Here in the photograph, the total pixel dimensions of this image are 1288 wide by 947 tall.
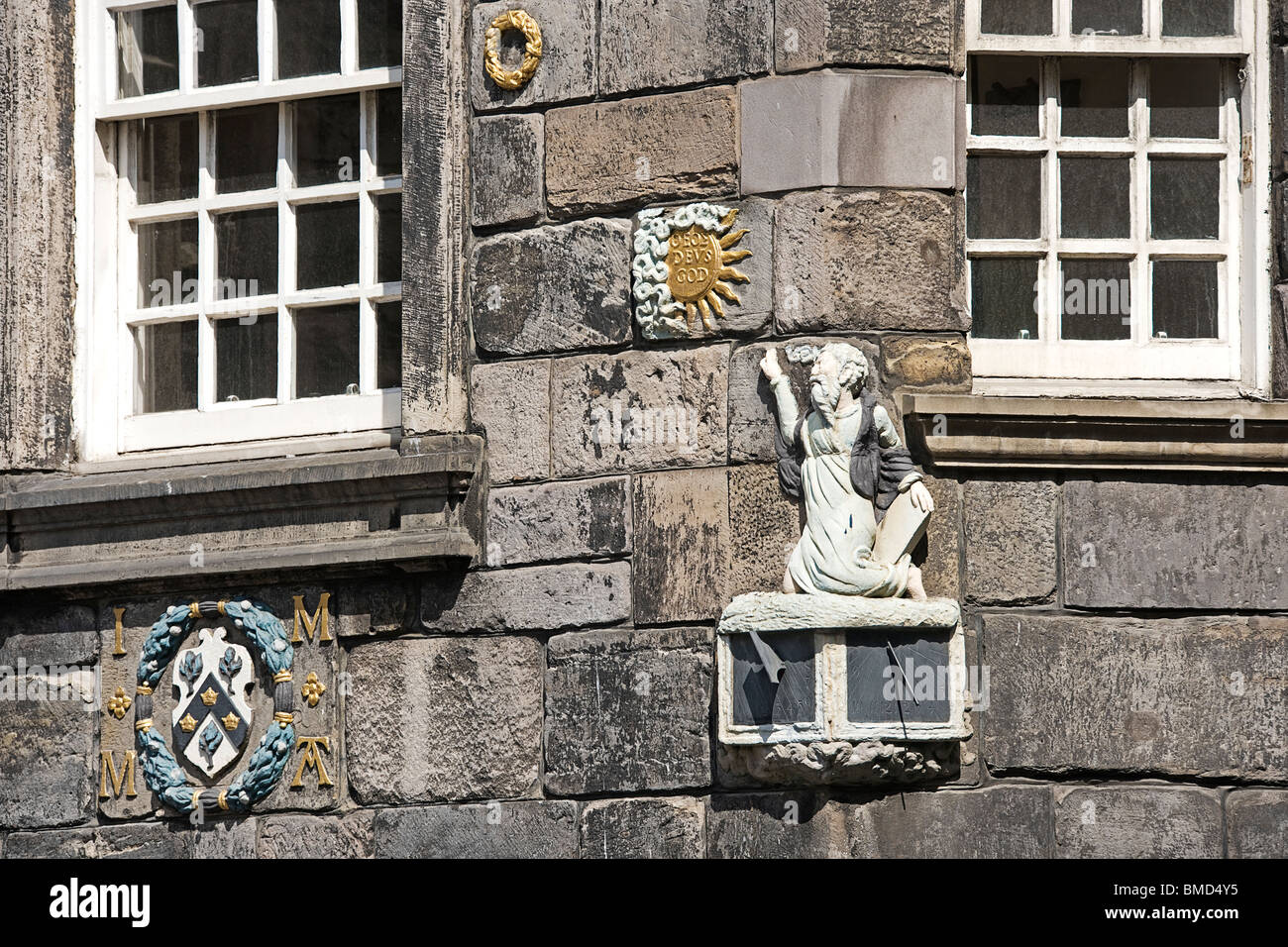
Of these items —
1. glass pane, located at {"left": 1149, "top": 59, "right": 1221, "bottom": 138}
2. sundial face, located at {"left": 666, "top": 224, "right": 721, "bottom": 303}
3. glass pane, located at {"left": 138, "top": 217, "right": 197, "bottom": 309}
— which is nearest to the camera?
sundial face, located at {"left": 666, "top": 224, "right": 721, "bottom": 303}

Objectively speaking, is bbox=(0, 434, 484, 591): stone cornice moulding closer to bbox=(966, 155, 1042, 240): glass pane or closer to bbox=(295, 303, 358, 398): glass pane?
bbox=(295, 303, 358, 398): glass pane

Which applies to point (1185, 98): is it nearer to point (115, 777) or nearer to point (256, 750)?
point (256, 750)

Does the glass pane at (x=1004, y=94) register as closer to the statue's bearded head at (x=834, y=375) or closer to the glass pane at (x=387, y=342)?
the statue's bearded head at (x=834, y=375)

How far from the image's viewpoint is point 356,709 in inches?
322

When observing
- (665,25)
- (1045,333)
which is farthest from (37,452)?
(1045,333)

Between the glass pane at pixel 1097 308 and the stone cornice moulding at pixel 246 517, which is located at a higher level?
the glass pane at pixel 1097 308

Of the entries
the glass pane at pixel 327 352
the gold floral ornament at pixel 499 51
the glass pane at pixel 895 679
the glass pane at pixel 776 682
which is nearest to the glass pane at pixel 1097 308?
the glass pane at pixel 895 679

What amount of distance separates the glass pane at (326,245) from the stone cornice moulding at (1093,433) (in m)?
2.24

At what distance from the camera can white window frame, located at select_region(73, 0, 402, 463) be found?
28.1 feet

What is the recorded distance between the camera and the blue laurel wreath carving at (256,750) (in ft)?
27.0

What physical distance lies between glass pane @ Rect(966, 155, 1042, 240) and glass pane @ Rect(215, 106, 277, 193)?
2.63 meters

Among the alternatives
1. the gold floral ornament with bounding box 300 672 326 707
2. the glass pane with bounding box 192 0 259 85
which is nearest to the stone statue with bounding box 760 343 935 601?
the gold floral ornament with bounding box 300 672 326 707

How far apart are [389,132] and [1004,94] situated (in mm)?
2237

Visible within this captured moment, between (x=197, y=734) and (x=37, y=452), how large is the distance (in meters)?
1.29
